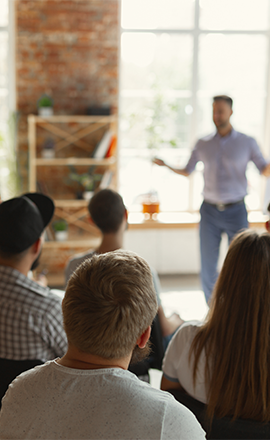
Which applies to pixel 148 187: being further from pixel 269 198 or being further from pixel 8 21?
pixel 8 21

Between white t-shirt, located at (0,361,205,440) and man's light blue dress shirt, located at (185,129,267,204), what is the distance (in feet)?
9.73

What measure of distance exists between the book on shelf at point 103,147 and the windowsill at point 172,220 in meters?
0.76

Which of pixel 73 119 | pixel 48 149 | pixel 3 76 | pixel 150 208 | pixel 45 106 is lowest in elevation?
pixel 150 208

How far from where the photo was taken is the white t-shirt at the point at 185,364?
51.2 inches

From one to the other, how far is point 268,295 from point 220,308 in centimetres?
13

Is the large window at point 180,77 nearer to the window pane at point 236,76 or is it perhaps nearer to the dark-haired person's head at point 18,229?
the window pane at point 236,76

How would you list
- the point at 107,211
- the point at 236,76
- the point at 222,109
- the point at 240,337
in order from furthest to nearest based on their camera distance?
the point at 236,76 < the point at 222,109 < the point at 107,211 < the point at 240,337

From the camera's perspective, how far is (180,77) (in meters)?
4.95

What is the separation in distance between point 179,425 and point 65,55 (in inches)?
168

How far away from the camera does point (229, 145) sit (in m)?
3.62

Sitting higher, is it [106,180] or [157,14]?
[157,14]

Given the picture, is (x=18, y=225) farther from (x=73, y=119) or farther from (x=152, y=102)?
(x=152, y=102)

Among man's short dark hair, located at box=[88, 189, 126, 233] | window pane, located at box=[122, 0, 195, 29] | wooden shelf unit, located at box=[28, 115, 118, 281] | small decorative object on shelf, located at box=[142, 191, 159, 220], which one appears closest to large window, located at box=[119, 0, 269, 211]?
window pane, located at box=[122, 0, 195, 29]

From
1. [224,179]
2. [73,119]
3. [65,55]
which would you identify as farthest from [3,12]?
[224,179]
